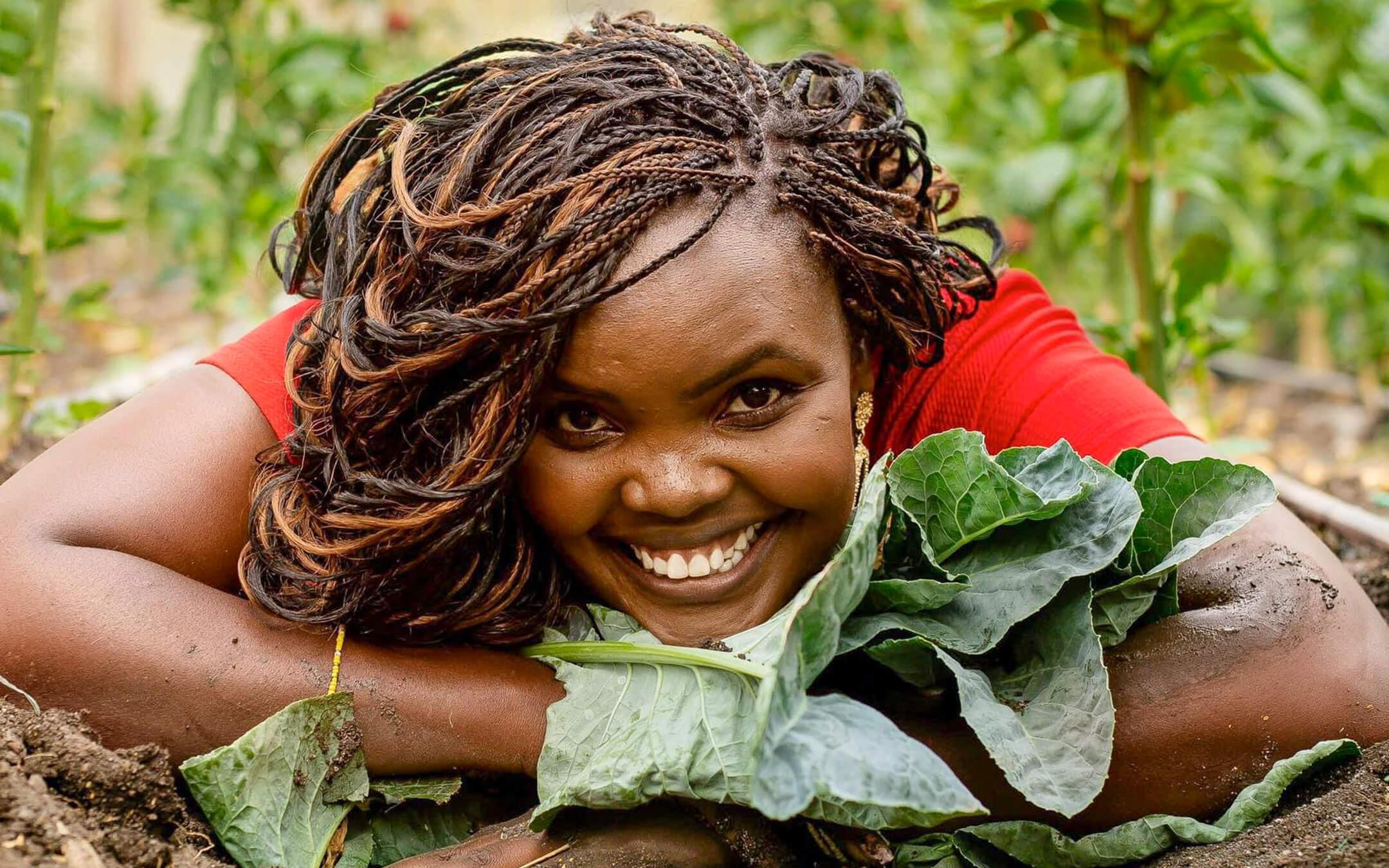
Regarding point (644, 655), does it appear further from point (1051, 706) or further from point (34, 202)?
point (34, 202)

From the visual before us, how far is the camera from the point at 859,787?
140 cm

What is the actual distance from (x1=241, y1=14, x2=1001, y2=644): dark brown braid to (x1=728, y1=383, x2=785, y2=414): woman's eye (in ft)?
0.66

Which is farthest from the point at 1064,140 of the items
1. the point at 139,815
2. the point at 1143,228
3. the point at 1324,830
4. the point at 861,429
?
the point at 139,815

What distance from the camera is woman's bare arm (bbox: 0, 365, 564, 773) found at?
69.8 inches

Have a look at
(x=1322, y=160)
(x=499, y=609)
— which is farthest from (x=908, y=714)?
(x=1322, y=160)

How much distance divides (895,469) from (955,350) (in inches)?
22.6

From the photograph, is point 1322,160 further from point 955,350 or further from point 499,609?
point 499,609

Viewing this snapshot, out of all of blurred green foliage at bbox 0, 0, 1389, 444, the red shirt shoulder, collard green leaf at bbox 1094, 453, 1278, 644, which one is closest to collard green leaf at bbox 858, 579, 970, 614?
collard green leaf at bbox 1094, 453, 1278, 644

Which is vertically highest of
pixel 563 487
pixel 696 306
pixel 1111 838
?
pixel 696 306

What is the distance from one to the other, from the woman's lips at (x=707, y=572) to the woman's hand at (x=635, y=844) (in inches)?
11.7

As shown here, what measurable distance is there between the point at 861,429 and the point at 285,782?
1.00 m

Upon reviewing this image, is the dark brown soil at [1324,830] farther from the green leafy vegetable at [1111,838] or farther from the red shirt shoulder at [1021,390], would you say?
the red shirt shoulder at [1021,390]

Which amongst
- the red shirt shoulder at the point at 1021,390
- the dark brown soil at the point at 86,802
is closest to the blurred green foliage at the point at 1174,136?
the red shirt shoulder at the point at 1021,390

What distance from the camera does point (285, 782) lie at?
1.78 metres
